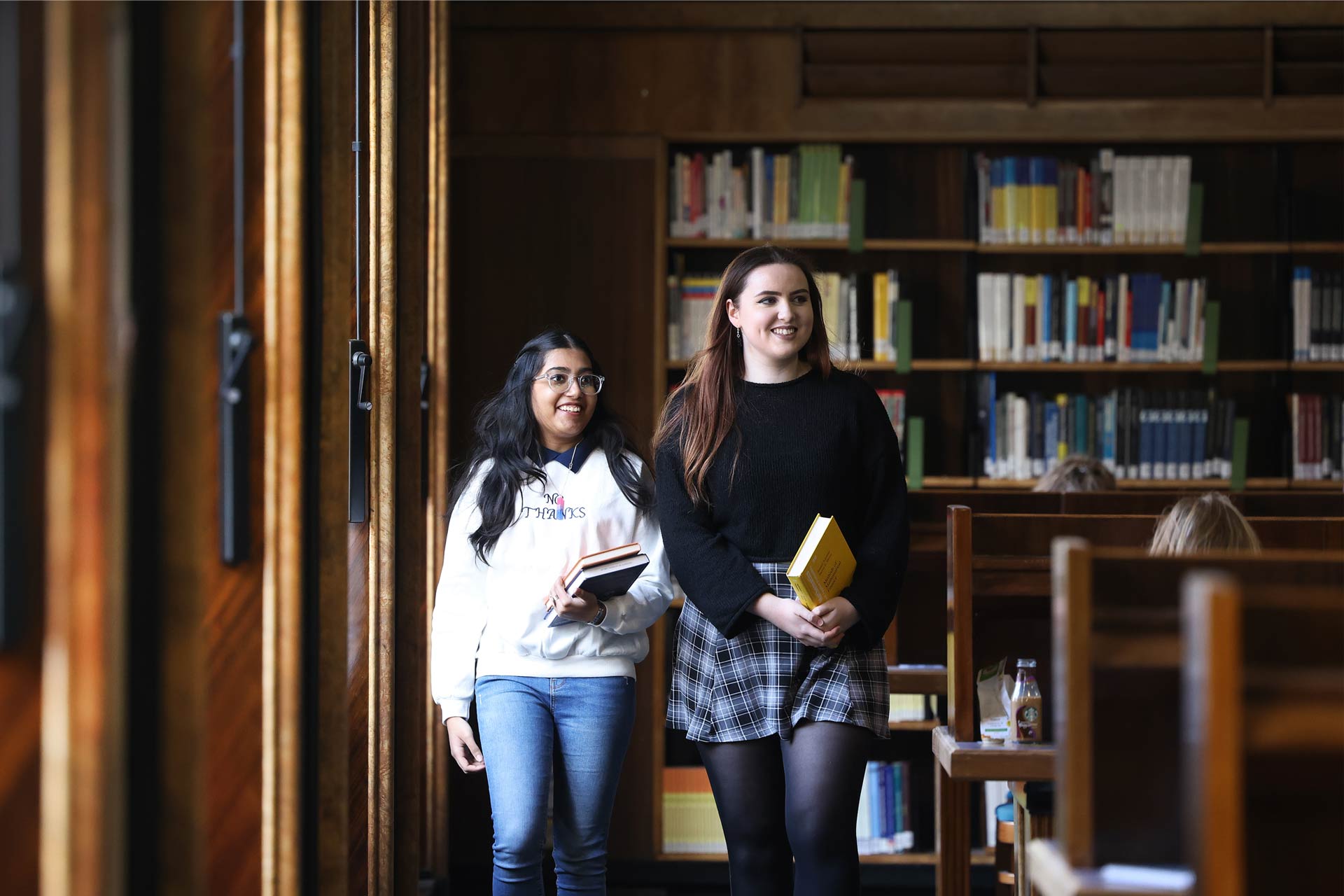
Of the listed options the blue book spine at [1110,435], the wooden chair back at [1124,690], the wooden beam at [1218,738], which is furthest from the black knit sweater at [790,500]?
the blue book spine at [1110,435]

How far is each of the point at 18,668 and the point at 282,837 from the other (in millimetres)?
603

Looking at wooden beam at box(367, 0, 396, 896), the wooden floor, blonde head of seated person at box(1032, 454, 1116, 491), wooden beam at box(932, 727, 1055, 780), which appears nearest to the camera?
wooden beam at box(932, 727, 1055, 780)

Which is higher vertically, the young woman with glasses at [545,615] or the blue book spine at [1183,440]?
the blue book spine at [1183,440]

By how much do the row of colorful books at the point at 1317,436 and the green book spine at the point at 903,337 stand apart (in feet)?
3.91

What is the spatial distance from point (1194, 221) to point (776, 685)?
2.56 meters

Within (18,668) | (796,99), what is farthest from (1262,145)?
(18,668)

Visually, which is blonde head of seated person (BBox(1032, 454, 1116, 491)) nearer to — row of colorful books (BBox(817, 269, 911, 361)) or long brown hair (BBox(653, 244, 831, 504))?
row of colorful books (BBox(817, 269, 911, 361))

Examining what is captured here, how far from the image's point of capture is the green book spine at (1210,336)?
151 inches

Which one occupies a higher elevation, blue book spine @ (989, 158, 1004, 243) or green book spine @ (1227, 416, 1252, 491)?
blue book spine @ (989, 158, 1004, 243)

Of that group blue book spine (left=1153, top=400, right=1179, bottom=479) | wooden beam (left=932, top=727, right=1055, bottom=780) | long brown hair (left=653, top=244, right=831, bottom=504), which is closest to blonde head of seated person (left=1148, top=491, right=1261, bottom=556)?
wooden beam (left=932, top=727, right=1055, bottom=780)

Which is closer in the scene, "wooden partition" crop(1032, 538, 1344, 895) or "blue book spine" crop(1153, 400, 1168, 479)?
"wooden partition" crop(1032, 538, 1344, 895)

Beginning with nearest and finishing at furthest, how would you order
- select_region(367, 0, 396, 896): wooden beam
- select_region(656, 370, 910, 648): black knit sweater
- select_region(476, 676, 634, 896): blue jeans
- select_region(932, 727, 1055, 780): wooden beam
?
select_region(932, 727, 1055, 780): wooden beam < select_region(656, 370, 910, 648): black knit sweater < select_region(476, 676, 634, 896): blue jeans < select_region(367, 0, 396, 896): wooden beam

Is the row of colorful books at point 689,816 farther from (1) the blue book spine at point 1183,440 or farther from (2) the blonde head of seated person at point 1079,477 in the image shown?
(1) the blue book spine at point 1183,440

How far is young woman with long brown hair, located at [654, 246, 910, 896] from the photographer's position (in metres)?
1.93
